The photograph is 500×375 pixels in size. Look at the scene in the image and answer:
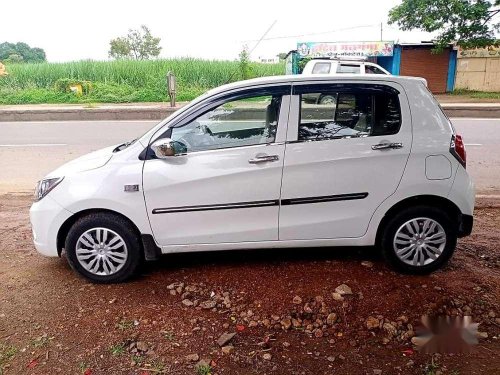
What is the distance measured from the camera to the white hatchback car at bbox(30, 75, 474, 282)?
11.4ft

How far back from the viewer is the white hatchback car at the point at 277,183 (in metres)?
3.46

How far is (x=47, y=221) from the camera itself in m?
3.55

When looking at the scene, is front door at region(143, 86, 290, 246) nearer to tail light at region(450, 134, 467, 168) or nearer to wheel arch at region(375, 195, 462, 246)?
wheel arch at region(375, 195, 462, 246)

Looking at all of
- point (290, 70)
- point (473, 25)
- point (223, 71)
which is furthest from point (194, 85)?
point (473, 25)

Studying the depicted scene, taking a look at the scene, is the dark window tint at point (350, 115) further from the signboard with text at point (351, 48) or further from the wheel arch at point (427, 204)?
the signboard with text at point (351, 48)

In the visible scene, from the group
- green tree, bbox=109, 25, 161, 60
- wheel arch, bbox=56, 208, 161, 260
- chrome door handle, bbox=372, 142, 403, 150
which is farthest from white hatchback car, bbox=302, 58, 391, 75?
green tree, bbox=109, 25, 161, 60

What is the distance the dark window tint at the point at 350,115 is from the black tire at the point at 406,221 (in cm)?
71

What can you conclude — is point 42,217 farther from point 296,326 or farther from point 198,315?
point 296,326

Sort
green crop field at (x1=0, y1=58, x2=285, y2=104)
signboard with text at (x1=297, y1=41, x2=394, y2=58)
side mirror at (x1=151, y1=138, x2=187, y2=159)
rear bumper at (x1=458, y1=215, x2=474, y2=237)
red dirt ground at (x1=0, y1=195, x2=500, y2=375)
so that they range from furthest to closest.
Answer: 1. signboard with text at (x1=297, y1=41, x2=394, y2=58)
2. green crop field at (x1=0, y1=58, x2=285, y2=104)
3. rear bumper at (x1=458, y1=215, x2=474, y2=237)
4. side mirror at (x1=151, y1=138, x2=187, y2=159)
5. red dirt ground at (x1=0, y1=195, x2=500, y2=375)

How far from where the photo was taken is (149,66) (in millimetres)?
22641

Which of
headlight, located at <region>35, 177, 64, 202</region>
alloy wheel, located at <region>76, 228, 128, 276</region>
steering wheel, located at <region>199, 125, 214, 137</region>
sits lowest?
alloy wheel, located at <region>76, 228, 128, 276</region>

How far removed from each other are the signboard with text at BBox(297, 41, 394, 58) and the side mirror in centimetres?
2090

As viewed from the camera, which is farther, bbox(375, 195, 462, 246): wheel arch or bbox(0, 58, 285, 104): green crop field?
bbox(0, 58, 285, 104): green crop field

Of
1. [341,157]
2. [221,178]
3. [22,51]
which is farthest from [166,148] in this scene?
[22,51]
